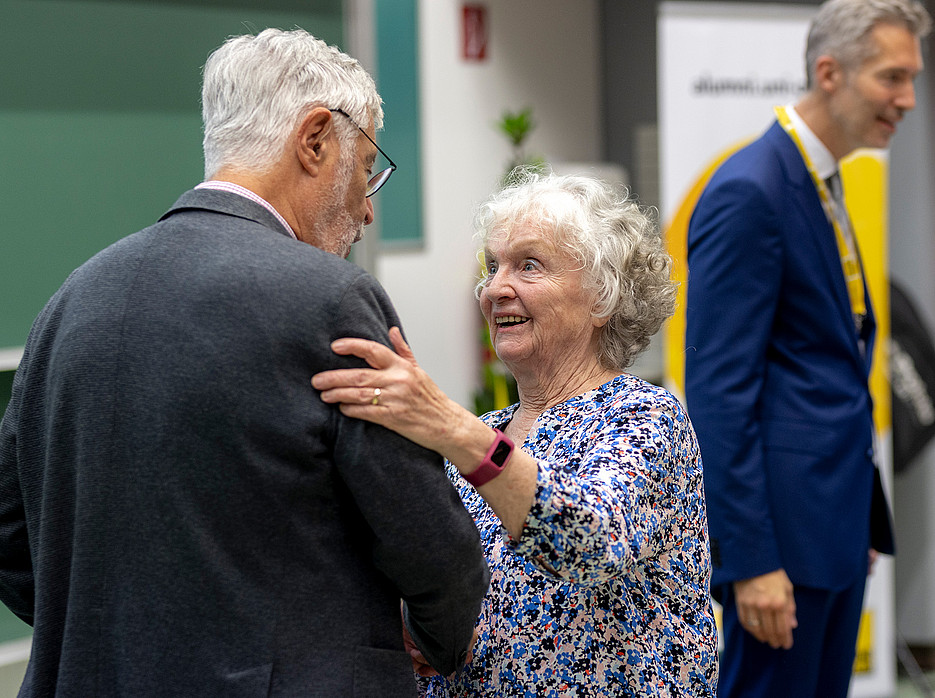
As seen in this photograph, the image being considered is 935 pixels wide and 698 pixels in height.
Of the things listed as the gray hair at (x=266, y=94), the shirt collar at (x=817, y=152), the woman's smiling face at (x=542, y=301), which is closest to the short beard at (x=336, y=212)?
the gray hair at (x=266, y=94)

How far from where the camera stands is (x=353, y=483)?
108cm

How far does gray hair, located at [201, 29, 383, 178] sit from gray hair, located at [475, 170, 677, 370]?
40 centimetres

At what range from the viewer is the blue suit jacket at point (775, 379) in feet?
6.66

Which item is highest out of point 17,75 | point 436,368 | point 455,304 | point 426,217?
point 17,75

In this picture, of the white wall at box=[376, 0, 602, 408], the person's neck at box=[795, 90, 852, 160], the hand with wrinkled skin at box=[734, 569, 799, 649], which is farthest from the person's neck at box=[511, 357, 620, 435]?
the white wall at box=[376, 0, 602, 408]

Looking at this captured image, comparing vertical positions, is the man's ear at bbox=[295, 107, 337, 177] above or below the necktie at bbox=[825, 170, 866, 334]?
above

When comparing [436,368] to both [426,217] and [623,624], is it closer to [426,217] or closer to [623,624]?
[426,217]

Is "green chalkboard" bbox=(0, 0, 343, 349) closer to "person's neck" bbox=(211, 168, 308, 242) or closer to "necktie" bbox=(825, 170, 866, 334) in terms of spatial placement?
"person's neck" bbox=(211, 168, 308, 242)

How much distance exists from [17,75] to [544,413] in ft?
4.92

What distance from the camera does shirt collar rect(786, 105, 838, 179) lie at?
2.19 metres

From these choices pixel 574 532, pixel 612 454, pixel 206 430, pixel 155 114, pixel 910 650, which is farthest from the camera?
pixel 910 650

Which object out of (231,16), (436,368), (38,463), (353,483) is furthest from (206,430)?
(436,368)

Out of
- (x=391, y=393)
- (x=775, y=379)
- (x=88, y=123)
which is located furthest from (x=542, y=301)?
(x=88, y=123)

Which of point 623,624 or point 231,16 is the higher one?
point 231,16
